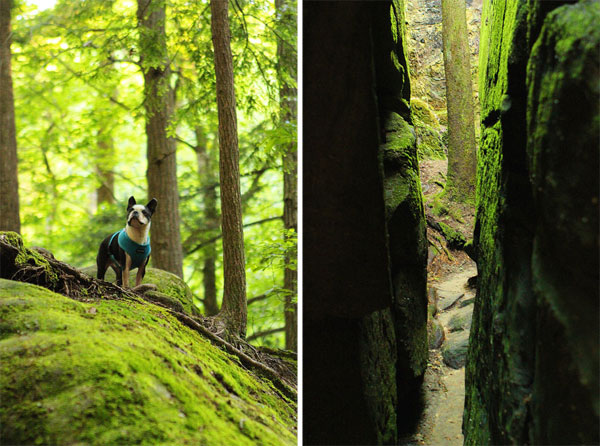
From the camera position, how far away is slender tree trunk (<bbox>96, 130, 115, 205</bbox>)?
35.6ft

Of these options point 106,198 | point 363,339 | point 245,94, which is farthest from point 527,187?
point 106,198

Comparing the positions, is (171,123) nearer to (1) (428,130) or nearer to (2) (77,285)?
(1) (428,130)

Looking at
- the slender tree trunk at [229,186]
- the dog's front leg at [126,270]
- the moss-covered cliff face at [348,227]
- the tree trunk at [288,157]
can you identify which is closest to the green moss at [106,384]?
the moss-covered cliff face at [348,227]

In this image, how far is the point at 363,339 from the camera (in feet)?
12.2

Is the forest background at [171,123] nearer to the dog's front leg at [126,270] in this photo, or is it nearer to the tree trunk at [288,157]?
the tree trunk at [288,157]

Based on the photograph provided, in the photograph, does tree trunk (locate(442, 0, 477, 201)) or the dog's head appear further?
tree trunk (locate(442, 0, 477, 201))

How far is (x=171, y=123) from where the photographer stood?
7934 millimetres

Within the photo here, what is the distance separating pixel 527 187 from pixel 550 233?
3.23 ft

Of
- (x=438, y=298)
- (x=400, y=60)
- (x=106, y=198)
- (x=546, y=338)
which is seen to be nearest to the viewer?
(x=546, y=338)

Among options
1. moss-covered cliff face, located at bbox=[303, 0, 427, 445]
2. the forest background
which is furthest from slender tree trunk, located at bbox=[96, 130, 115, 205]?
moss-covered cliff face, located at bbox=[303, 0, 427, 445]

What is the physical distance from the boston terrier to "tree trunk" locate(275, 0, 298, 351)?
6.35 feet

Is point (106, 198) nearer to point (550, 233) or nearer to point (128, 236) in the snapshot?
point (128, 236)

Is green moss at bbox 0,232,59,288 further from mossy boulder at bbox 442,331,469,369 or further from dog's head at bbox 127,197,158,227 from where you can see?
mossy boulder at bbox 442,331,469,369

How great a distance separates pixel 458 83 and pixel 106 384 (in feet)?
24.5
